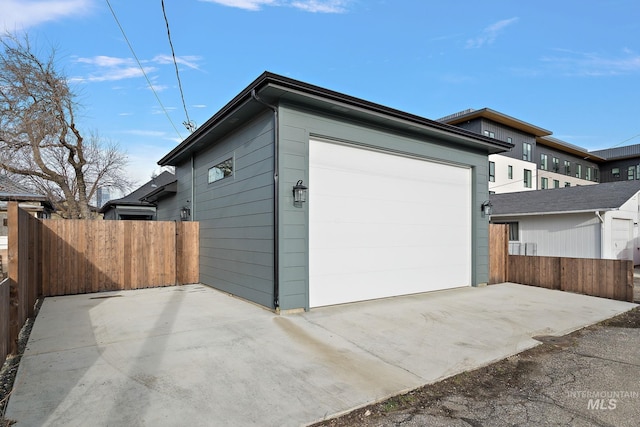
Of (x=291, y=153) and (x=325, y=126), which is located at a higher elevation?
(x=325, y=126)

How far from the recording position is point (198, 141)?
8688mm

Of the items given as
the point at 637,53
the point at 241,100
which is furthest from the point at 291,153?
the point at 637,53

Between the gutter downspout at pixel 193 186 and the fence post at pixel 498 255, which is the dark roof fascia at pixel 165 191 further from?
the fence post at pixel 498 255

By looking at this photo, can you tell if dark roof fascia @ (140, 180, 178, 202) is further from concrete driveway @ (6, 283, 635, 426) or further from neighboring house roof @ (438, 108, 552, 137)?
neighboring house roof @ (438, 108, 552, 137)

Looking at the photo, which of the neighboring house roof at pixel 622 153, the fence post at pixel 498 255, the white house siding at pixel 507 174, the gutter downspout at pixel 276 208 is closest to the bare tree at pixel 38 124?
the gutter downspout at pixel 276 208

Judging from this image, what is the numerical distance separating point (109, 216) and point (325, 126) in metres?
20.6

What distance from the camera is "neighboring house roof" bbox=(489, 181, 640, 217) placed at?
41.4ft

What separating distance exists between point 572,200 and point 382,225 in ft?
36.3

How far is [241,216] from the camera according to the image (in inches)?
281

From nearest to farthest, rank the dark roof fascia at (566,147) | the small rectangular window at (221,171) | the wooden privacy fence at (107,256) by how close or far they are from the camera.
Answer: the wooden privacy fence at (107,256)
the small rectangular window at (221,171)
the dark roof fascia at (566,147)

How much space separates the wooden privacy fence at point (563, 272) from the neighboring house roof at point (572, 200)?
518 centimetres

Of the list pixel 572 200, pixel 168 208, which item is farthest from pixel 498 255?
pixel 168 208

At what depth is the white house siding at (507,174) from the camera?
23.9 metres

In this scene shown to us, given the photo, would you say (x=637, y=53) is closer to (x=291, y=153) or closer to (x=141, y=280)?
(x=291, y=153)
